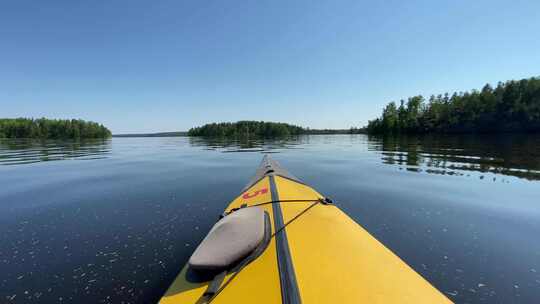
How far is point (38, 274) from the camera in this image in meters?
3.43

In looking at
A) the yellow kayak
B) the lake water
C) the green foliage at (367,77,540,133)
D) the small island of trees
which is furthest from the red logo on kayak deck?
the small island of trees

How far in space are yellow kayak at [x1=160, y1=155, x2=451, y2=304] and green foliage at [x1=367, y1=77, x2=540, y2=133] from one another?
3376 inches

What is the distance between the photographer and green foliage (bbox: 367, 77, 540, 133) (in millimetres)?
58875

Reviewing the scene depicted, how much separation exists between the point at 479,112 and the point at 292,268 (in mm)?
92802

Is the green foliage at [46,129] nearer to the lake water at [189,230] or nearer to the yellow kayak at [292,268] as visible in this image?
the lake water at [189,230]

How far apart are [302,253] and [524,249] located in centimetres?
482

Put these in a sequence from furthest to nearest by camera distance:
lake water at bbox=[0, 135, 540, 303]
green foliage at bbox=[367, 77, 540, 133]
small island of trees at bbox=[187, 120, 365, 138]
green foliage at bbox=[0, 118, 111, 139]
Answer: small island of trees at bbox=[187, 120, 365, 138], green foliage at bbox=[0, 118, 111, 139], green foliage at bbox=[367, 77, 540, 133], lake water at bbox=[0, 135, 540, 303]

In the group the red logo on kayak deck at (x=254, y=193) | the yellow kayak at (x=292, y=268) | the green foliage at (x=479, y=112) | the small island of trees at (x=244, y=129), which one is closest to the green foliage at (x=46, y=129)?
the small island of trees at (x=244, y=129)

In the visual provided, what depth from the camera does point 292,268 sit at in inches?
92.8

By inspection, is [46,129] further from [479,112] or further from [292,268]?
[479,112]

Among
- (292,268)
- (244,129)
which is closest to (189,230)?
(292,268)

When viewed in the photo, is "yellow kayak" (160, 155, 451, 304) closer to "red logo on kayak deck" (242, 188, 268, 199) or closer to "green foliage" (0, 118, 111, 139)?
"red logo on kayak deck" (242, 188, 268, 199)

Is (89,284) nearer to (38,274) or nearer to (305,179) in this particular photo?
(38,274)

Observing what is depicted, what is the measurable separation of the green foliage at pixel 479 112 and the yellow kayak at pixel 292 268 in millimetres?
85753
